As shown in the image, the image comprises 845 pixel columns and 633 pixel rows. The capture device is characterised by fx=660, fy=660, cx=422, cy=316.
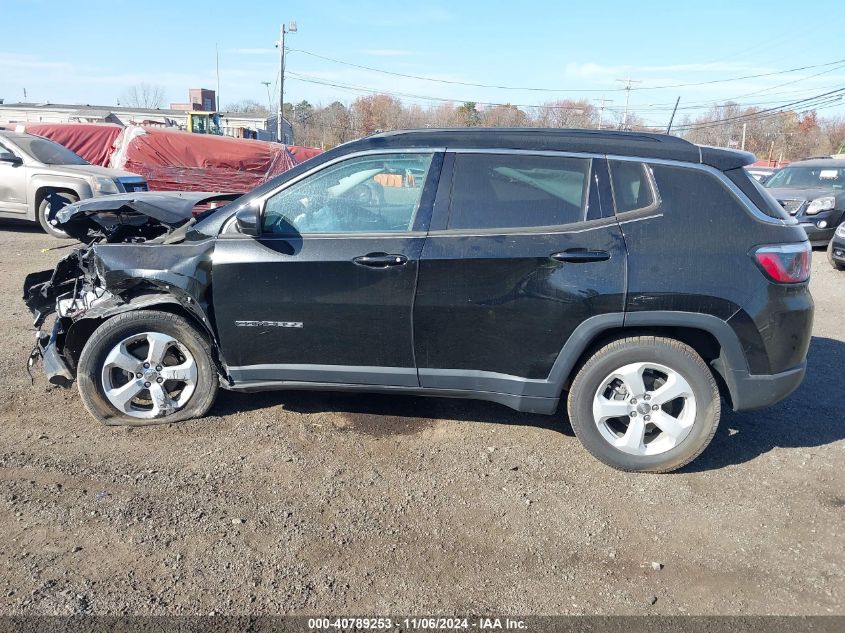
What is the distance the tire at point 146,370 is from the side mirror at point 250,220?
770 millimetres

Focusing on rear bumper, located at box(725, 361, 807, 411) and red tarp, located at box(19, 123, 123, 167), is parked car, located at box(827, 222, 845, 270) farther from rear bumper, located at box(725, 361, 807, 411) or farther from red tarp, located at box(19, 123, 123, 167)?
red tarp, located at box(19, 123, 123, 167)

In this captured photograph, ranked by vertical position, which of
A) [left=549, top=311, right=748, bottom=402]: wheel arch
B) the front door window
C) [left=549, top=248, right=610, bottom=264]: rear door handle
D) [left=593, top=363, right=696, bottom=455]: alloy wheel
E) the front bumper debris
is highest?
the front door window

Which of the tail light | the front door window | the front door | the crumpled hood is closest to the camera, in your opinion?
the tail light

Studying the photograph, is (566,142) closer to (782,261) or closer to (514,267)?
(514,267)

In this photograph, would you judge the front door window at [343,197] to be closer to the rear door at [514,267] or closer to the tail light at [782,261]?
the rear door at [514,267]

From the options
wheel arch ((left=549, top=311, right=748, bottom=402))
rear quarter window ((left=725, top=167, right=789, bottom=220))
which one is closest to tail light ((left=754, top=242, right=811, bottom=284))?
rear quarter window ((left=725, top=167, right=789, bottom=220))

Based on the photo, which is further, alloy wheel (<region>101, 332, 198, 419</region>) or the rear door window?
alloy wheel (<region>101, 332, 198, 419</region>)

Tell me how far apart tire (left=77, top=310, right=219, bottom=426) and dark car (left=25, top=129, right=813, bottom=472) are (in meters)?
0.02

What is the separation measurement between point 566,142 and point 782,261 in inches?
53.1

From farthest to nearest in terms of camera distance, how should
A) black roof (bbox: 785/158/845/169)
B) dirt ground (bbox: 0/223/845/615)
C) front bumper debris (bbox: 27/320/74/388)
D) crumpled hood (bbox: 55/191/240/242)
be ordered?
black roof (bbox: 785/158/845/169)
crumpled hood (bbox: 55/191/240/242)
front bumper debris (bbox: 27/320/74/388)
dirt ground (bbox: 0/223/845/615)

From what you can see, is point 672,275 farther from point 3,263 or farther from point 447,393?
point 3,263

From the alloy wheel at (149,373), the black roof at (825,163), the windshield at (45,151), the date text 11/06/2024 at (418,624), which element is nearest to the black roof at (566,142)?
the alloy wheel at (149,373)

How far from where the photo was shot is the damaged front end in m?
4.03

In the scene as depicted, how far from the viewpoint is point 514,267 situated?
3.68 meters
